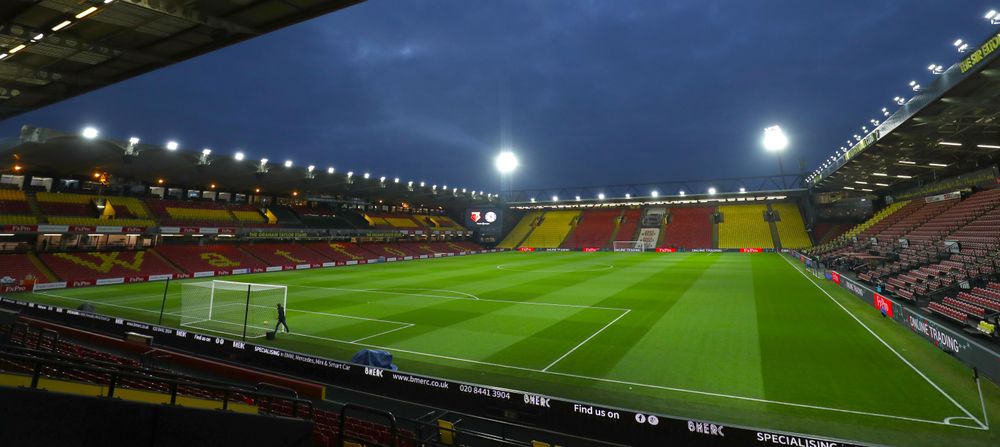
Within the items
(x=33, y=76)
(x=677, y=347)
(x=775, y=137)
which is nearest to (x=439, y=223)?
(x=775, y=137)

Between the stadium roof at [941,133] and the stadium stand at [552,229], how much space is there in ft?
142

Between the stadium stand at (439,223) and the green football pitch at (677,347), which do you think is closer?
the green football pitch at (677,347)

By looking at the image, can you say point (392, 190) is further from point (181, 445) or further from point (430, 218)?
point (181, 445)

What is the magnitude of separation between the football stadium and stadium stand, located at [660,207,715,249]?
21.8 meters

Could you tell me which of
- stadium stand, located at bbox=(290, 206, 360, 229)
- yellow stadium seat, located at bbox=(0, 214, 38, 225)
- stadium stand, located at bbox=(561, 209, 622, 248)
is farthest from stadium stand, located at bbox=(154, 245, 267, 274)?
stadium stand, located at bbox=(561, 209, 622, 248)

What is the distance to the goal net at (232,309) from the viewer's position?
57.1 feet

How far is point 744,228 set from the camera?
66.4m

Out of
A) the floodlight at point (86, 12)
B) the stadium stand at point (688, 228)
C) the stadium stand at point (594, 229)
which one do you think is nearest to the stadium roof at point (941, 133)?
the floodlight at point (86, 12)

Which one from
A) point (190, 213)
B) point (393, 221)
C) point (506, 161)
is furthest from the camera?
point (506, 161)

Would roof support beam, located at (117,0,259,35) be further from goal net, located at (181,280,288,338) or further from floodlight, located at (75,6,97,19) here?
goal net, located at (181,280,288,338)

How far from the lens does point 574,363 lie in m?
13.0

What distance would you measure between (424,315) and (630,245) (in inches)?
2200

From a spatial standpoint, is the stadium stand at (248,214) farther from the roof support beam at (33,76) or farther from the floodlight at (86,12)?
the floodlight at (86,12)

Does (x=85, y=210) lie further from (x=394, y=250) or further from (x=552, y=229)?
(x=552, y=229)
